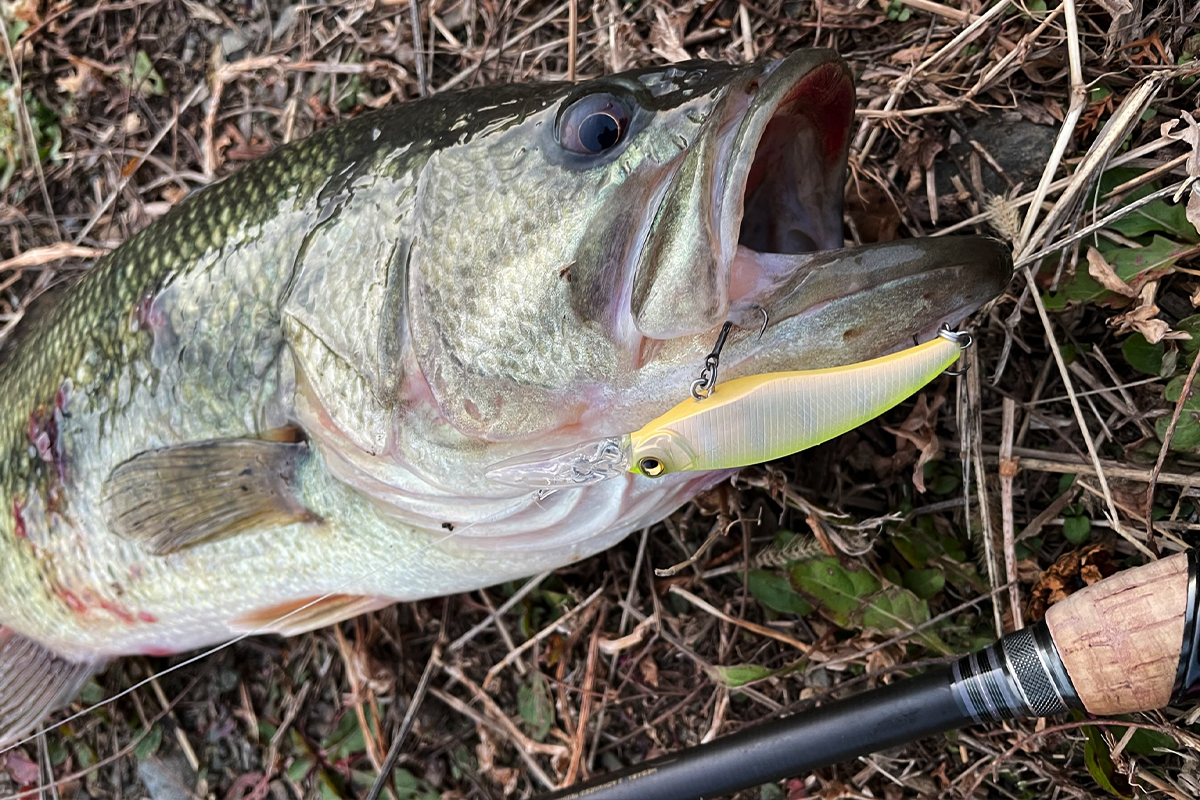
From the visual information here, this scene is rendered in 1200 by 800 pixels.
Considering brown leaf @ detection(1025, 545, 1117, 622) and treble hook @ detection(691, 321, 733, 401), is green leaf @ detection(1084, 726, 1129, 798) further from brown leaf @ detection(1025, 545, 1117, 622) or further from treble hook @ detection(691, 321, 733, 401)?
treble hook @ detection(691, 321, 733, 401)

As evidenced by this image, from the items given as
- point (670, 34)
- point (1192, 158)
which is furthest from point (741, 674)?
point (670, 34)

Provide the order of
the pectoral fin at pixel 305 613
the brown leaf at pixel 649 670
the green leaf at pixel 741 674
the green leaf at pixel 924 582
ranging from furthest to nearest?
the brown leaf at pixel 649 670
the pectoral fin at pixel 305 613
the green leaf at pixel 741 674
the green leaf at pixel 924 582

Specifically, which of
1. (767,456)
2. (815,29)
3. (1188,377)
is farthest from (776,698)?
(815,29)

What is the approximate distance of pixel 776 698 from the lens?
80.0 inches

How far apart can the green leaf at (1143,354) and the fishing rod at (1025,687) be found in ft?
1.85

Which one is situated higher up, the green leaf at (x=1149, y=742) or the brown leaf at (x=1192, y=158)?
the brown leaf at (x=1192, y=158)

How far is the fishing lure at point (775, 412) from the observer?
1.22 m

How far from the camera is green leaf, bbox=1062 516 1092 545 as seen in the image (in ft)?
5.79

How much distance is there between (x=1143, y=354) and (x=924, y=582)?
0.67 m

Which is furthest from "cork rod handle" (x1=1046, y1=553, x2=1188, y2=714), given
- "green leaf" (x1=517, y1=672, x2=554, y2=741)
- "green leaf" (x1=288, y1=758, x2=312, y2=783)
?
"green leaf" (x1=288, y1=758, x2=312, y2=783)

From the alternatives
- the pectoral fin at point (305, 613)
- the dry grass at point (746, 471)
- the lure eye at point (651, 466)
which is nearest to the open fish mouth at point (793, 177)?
the lure eye at point (651, 466)

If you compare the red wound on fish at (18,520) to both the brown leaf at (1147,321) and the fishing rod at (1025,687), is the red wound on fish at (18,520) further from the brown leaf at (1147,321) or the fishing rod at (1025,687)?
the brown leaf at (1147,321)

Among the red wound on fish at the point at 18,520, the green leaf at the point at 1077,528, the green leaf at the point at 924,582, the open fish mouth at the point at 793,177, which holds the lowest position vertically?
the green leaf at the point at 924,582

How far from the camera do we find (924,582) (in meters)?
1.86
